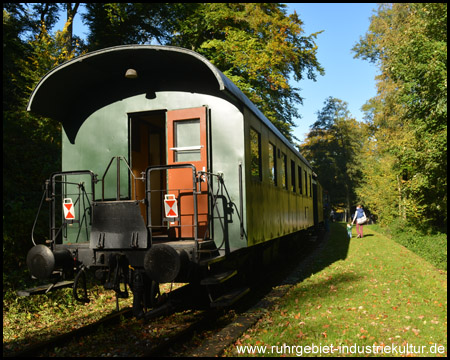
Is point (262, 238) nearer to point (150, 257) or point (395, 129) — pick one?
point (150, 257)

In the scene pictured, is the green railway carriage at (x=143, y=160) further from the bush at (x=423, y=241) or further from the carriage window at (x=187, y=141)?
the bush at (x=423, y=241)

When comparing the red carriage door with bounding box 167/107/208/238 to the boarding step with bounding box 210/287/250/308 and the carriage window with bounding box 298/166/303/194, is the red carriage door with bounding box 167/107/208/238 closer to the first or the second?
the boarding step with bounding box 210/287/250/308

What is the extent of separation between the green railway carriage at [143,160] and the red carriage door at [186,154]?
0.05ft

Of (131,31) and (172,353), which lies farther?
(131,31)

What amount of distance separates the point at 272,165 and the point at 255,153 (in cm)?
151

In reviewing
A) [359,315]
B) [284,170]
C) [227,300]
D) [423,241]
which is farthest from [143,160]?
[423,241]

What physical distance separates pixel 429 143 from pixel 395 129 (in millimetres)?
13783

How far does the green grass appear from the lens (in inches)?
188

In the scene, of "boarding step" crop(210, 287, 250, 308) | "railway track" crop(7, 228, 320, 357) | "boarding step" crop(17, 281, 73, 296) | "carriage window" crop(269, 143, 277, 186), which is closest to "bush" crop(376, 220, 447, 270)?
"carriage window" crop(269, 143, 277, 186)

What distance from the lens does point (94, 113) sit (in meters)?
6.82

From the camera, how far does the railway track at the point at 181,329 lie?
4809mm

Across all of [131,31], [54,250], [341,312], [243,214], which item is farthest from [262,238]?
[131,31]

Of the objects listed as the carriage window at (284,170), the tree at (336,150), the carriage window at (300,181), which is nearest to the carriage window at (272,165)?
the carriage window at (284,170)

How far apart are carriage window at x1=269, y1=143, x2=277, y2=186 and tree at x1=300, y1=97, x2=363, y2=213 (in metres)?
43.8
